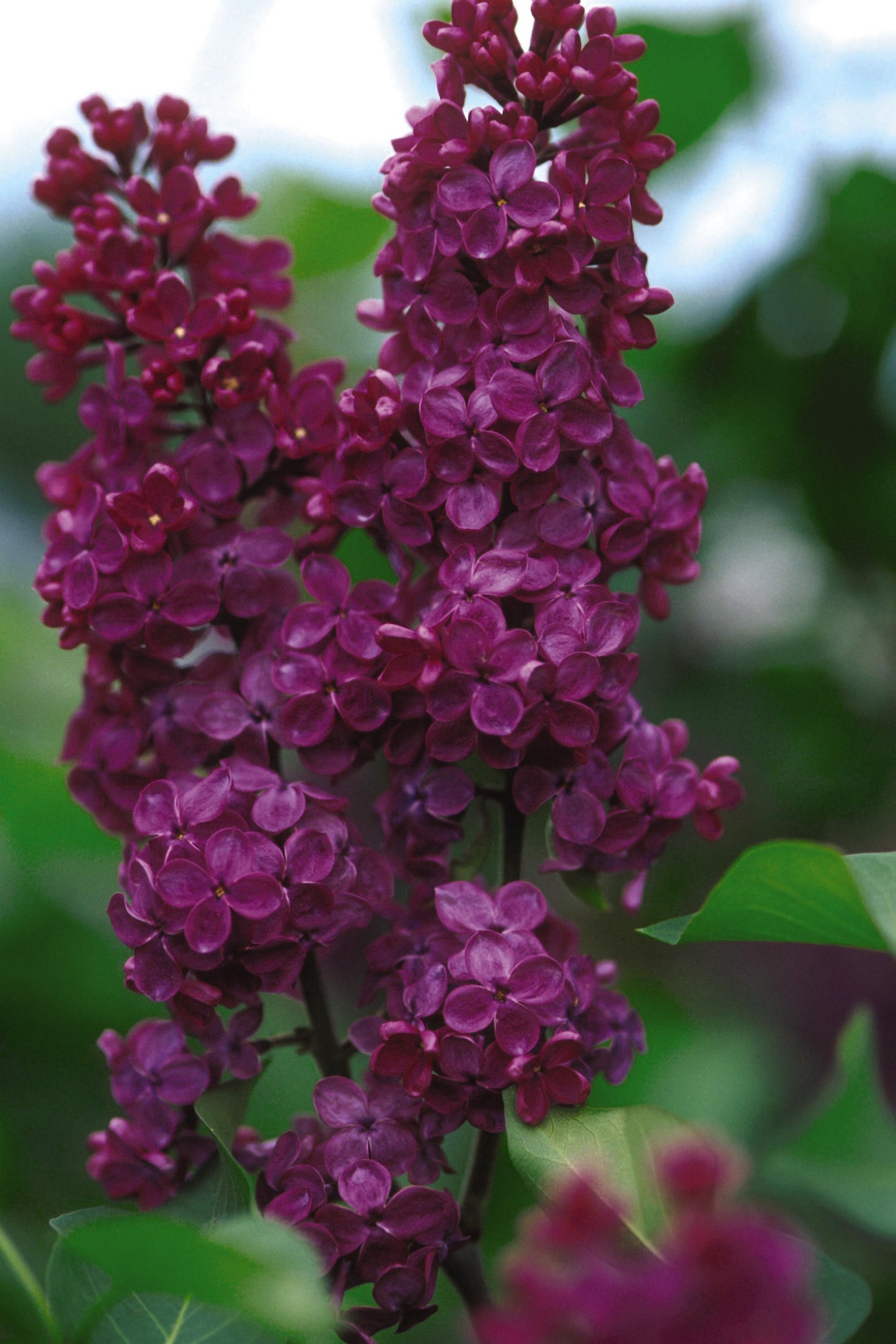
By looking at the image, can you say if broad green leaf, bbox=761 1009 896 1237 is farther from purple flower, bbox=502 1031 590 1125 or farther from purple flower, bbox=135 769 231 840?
purple flower, bbox=135 769 231 840

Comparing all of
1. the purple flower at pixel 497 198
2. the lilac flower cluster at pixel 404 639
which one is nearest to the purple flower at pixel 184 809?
the lilac flower cluster at pixel 404 639

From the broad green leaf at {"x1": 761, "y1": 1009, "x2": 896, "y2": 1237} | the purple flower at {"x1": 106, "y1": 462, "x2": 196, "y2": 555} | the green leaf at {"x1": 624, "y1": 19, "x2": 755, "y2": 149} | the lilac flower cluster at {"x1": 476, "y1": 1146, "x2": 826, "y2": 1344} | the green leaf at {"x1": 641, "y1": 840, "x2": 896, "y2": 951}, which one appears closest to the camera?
the lilac flower cluster at {"x1": 476, "y1": 1146, "x2": 826, "y2": 1344}

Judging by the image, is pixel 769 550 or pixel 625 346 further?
pixel 769 550

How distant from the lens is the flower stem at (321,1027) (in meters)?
0.50

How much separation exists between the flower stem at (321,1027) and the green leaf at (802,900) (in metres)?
0.13

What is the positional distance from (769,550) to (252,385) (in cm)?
77

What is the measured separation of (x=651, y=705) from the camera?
3.75 feet

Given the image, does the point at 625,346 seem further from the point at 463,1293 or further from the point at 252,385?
the point at 463,1293

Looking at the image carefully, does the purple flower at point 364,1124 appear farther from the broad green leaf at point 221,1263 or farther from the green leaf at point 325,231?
the green leaf at point 325,231

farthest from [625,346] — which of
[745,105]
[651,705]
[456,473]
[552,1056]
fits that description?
[745,105]

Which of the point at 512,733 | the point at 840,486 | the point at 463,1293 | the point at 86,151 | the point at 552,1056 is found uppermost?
the point at 86,151

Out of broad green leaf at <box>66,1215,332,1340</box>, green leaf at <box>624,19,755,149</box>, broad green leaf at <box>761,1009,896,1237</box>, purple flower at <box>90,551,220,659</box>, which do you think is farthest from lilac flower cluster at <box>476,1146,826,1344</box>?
green leaf at <box>624,19,755,149</box>

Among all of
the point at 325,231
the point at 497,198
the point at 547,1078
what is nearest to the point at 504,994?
the point at 547,1078

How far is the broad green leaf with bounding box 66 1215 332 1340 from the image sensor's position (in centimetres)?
29
